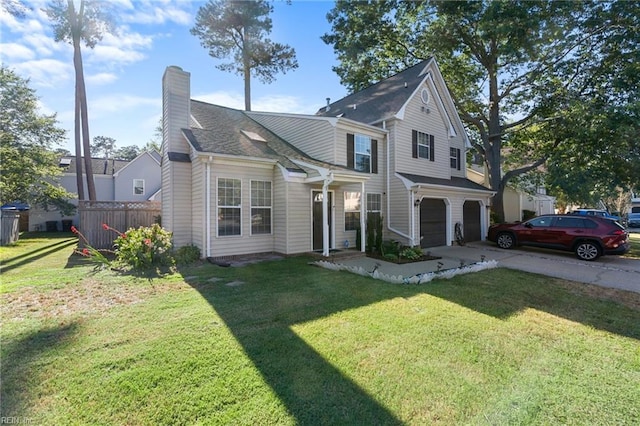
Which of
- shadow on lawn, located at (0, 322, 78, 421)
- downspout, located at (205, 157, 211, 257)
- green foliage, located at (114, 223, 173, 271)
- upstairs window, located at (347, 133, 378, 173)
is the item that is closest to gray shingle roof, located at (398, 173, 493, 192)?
upstairs window, located at (347, 133, 378, 173)

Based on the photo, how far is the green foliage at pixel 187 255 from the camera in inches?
339

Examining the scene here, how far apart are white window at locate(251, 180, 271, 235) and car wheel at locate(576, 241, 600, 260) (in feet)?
36.9

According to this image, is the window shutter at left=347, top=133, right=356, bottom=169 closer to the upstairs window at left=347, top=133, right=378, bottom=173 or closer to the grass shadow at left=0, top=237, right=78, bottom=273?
the upstairs window at left=347, top=133, right=378, bottom=173

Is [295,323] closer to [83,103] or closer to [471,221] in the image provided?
[471,221]

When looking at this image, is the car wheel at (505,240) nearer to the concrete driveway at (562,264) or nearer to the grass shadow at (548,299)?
the concrete driveway at (562,264)

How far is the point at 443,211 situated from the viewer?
14047 millimetres

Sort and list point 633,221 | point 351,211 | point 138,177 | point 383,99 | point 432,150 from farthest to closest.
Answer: point 633,221 → point 138,177 → point 432,150 → point 383,99 → point 351,211

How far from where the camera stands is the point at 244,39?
2142 centimetres

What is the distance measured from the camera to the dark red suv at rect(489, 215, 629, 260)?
1021 centimetres

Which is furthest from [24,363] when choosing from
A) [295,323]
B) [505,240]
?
[505,240]

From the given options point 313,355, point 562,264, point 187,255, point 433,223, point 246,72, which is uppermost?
point 246,72

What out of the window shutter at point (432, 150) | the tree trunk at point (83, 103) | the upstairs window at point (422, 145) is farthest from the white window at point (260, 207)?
the tree trunk at point (83, 103)

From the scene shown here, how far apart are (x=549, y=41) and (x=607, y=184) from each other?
7941 millimetres

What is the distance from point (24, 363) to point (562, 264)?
Answer: 13.0m
